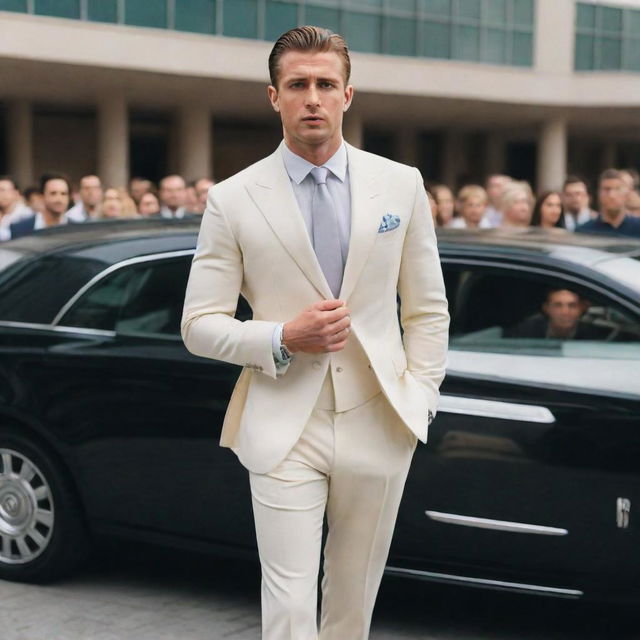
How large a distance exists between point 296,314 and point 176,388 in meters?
1.78

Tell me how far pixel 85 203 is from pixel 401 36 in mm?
24679

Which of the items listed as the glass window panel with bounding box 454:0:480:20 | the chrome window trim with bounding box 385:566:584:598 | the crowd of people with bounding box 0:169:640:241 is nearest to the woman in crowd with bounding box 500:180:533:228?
the crowd of people with bounding box 0:169:640:241

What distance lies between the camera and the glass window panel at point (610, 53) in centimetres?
4081

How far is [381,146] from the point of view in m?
48.0

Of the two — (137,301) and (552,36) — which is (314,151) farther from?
(552,36)

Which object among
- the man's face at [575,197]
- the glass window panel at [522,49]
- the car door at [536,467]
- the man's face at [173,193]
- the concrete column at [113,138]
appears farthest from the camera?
the glass window panel at [522,49]

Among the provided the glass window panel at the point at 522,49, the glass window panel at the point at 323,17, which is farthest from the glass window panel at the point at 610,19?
the glass window panel at the point at 323,17

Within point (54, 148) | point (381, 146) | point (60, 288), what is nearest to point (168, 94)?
point (54, 148)

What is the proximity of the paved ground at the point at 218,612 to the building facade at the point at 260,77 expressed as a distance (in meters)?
23.5

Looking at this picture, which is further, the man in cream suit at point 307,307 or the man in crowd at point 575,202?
the man in crowd at point 575,202

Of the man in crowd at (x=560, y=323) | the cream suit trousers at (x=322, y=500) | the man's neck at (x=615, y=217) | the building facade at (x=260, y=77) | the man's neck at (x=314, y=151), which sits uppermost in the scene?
the building facade at (x=260, y=77)

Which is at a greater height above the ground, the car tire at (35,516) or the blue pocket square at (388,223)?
the blue pocket square at (388,223)

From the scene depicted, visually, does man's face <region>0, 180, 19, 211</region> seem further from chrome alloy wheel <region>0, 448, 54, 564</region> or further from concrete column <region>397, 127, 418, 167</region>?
concrete column <region>397, 127, 418, 167</region>

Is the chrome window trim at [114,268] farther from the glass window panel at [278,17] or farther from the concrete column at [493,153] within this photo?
the concrete column at [493,153]
